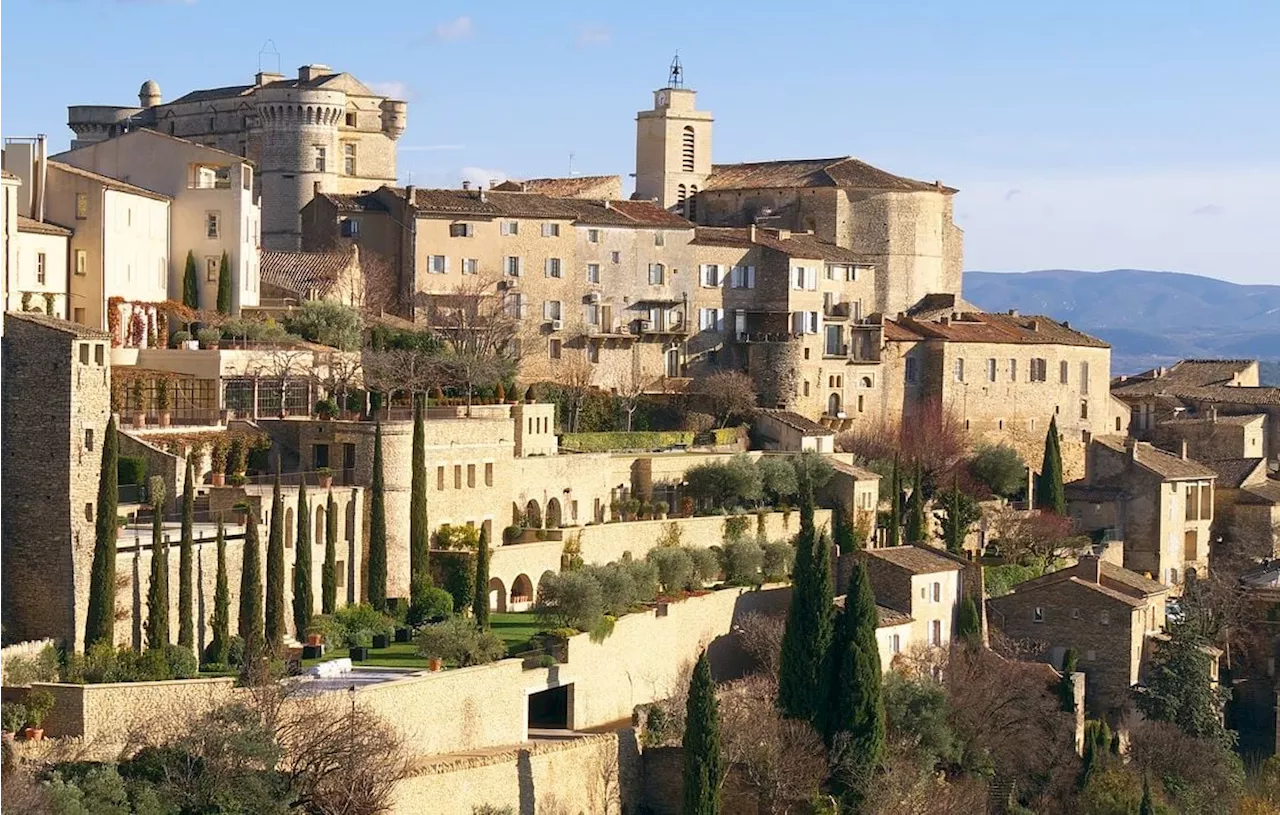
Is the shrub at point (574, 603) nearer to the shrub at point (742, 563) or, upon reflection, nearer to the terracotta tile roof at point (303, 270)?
the shrub at point (742, 563)

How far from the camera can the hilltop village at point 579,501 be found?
1639 inches

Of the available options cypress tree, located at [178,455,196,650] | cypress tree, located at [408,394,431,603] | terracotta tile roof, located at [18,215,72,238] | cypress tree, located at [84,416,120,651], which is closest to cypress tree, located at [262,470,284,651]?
cypress tree, located at [178,455,196,650]

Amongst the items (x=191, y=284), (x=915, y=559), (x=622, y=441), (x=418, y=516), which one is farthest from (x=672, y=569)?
(x=191, y=284)

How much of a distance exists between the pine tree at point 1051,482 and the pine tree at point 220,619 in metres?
34.7

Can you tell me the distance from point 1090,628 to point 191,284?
2319 cm

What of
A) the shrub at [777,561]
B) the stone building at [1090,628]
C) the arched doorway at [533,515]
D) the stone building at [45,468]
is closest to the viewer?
the stone building at [45,468]

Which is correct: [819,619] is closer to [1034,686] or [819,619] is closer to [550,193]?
[1034,686]

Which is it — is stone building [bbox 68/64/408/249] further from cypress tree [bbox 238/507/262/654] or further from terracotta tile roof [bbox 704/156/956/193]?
cypress tree [bbox 238/507/262/654]

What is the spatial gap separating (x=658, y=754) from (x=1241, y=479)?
109ft

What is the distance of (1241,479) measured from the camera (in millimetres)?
75438

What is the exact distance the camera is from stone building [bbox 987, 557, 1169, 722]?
60.7 metres

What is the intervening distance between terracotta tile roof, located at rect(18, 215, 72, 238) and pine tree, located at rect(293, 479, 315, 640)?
37.0 feet

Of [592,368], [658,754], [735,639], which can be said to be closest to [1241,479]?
[592,368]

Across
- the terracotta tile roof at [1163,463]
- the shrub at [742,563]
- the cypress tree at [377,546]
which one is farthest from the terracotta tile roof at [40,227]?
the terracotta tile roof at [1163,463]
